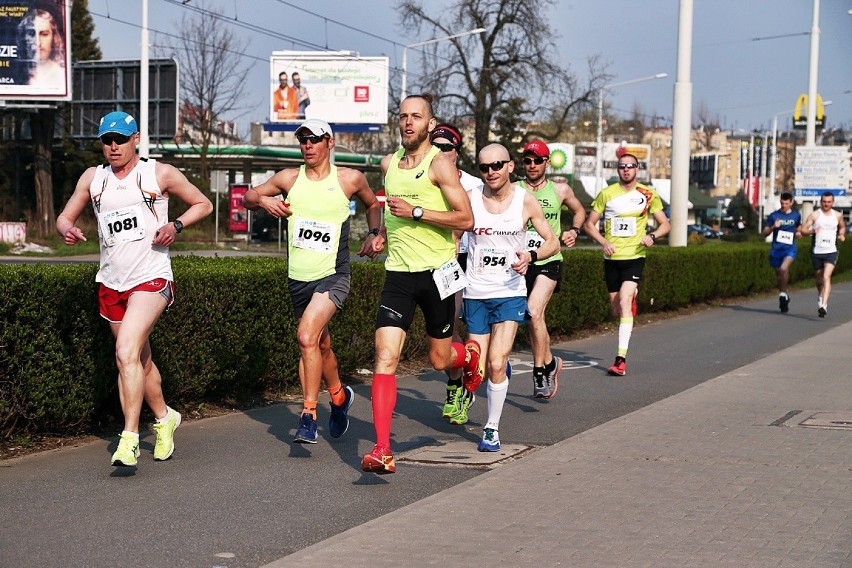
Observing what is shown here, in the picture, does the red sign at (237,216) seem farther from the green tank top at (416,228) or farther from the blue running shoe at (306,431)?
the green tank top at (416,228)

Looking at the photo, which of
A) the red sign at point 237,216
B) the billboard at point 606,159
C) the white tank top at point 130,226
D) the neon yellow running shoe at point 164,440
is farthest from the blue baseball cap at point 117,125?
the billboard at point 606,159

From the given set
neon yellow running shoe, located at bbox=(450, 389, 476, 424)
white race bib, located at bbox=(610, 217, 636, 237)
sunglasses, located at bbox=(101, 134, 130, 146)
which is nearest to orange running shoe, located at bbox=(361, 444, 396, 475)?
neon yellow running shoe, located at bbox=(450, 389, 476, 424)

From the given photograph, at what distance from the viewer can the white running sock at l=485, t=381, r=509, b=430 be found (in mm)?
7871

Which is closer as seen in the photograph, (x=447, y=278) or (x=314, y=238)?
(x=447, y=278)

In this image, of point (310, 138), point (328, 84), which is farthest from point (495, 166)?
point (328, 84)

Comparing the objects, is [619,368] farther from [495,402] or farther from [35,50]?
[35,50]

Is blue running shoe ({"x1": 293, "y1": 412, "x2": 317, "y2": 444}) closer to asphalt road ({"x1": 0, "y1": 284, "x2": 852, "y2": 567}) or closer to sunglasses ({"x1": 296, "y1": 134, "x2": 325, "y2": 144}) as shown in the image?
asphalt road ({"x1": 0, "y1": 284, "x2": 852, "y2": 567})

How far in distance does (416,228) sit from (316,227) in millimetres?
821

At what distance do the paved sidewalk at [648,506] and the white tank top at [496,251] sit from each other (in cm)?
107

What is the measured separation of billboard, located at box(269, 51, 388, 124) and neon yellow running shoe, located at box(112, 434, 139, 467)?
159ft

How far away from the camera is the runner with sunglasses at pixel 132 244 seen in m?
7.13

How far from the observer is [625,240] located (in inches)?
490

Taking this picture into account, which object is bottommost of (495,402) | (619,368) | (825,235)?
(619,368)

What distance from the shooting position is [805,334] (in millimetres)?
17547
